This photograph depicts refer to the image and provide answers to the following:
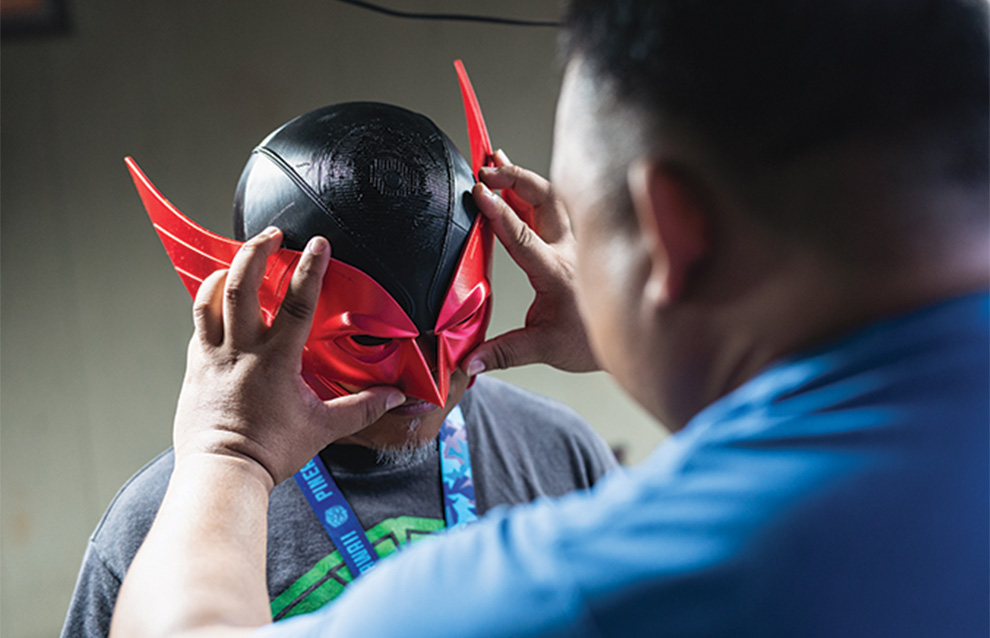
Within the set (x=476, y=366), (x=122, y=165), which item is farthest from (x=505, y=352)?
(x=122, y=165)

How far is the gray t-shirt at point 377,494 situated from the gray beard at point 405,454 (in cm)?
1

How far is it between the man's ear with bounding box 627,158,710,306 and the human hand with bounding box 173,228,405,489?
1.53 feet

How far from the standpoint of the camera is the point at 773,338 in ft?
1.71

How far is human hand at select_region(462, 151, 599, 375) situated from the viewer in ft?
3.77

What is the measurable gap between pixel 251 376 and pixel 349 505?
460 millimetres

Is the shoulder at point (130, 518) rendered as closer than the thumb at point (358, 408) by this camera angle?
No

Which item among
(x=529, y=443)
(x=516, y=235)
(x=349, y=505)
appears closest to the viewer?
(x=516, y=235)

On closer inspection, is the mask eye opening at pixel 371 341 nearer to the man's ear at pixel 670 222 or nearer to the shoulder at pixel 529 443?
the shoulder at pixel 529 443

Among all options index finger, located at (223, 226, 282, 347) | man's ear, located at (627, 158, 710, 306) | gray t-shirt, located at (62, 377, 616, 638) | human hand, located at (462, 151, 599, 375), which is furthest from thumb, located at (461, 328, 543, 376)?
man's ear, located at (627, 158, 710, 306)

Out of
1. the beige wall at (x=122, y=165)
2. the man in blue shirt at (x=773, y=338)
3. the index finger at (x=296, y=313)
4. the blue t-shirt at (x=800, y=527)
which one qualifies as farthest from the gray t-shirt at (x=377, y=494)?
the beige wall at (x=122, y=165)

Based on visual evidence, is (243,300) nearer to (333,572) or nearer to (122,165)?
(333,572)

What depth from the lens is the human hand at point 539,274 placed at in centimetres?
115

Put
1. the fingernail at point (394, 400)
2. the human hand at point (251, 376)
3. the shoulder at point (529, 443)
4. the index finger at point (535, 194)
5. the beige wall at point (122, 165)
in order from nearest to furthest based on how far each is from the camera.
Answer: the human hand at point (251, 376) → the fingernail at point (394, 400) → the index finger at point (535, 194) → the shoulder at point (529, 443) → the beige wall at point (122, 165)

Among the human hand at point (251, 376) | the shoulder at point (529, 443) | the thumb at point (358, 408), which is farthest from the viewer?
the shoulder at point (529, 443)
